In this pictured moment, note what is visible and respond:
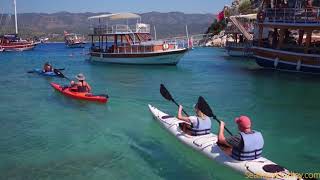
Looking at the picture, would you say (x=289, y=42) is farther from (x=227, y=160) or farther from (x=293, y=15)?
(x=227, y=160)

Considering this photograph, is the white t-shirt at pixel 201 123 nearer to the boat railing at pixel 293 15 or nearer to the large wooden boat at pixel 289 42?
the large wooden boat at pixel 289 42

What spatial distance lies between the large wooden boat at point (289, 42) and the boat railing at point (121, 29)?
13.1 m

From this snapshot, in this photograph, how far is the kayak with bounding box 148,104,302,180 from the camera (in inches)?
451

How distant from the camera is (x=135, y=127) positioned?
19938 mm

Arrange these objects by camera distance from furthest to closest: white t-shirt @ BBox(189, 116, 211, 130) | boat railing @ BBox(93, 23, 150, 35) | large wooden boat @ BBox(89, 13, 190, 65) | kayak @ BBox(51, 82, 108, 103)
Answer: boat railing @ BBox(93, 23, 150, 35) → large wooden boat @ BBox(89, 13, 190, 65) → kayak @ BBox(51, 82, 108, 103) → white t-shirt @ BBox(189, 116, 211, 130)

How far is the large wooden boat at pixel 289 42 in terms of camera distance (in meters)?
37.2

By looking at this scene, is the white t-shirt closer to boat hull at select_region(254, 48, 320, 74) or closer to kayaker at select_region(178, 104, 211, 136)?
kayaker at select_region(178, 104, 211, 136)

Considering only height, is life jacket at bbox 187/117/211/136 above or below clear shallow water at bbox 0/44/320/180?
above

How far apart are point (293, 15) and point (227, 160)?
29391 millimetres

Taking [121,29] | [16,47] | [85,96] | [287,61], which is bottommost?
[16,47]

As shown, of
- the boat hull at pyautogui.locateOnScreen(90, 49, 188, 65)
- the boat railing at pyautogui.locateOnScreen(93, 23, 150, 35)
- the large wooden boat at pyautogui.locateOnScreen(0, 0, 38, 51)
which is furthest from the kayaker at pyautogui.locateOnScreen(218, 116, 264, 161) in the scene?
the large wooden boat at pyautogui.locateOnScreen(0, 0, 38, 51)

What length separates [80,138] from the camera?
1841 centimetres

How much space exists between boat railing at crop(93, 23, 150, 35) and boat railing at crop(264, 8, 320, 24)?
14.4m

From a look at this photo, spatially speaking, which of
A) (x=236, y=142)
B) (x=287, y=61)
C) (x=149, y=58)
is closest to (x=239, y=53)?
(x=149, y=58)
